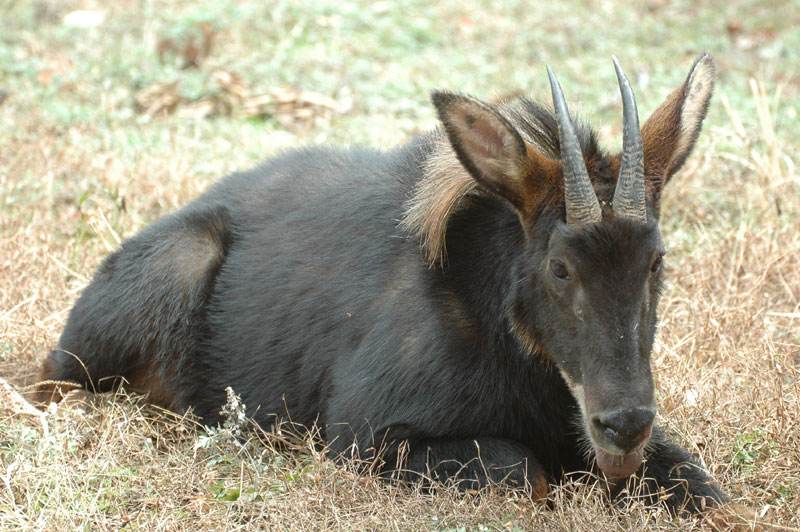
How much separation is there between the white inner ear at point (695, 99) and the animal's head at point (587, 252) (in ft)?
0.56

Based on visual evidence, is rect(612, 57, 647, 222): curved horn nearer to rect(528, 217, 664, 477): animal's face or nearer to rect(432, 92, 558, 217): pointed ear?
rect(528, 217, 664, 477): animal's face

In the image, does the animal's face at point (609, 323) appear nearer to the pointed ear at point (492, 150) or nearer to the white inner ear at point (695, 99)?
the pointed ear at point (492, 150)

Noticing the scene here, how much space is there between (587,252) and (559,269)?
15 cm

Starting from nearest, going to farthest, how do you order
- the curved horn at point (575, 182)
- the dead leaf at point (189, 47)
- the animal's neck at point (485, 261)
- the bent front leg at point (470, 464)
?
the curved horn at point (575, 182) < the bent front leg at point (470, 464) < the animal's neck at point (485, 261) < the dead leaf at point (189, 47)

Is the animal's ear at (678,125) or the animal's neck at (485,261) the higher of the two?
the animal's ear at (678,125)

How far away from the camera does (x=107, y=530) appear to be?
445 cm

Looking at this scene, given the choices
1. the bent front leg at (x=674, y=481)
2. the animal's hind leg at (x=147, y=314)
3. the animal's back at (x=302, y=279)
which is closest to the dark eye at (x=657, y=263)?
the bent front leg at (x=674, y=481)

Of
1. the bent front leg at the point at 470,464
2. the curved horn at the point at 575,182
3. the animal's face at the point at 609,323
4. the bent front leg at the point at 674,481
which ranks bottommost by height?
the bent front leg at the point at 674,481

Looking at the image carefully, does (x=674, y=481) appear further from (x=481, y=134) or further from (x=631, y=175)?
(x=481, y=134)

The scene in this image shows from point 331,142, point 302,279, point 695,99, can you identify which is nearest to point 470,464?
point 302,279

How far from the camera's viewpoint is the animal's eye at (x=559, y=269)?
4332 mm

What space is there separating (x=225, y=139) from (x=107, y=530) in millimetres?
5465

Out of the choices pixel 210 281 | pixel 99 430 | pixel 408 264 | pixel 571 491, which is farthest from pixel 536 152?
pixel 99 430

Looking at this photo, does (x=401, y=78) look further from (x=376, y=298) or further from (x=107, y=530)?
(x=107, y=530)
